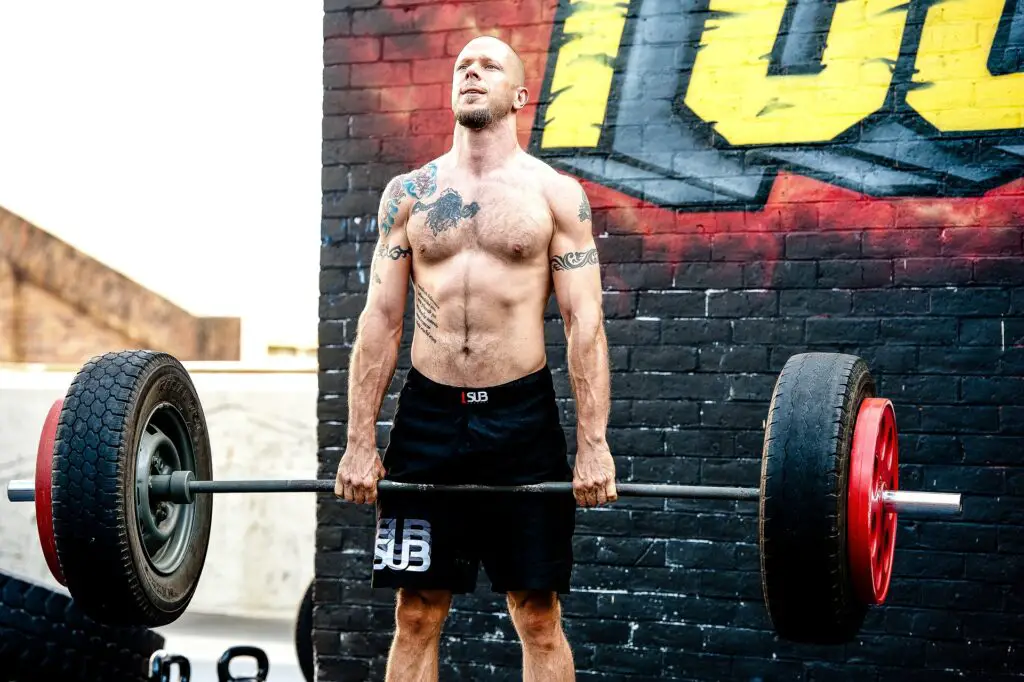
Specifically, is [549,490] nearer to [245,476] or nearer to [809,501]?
[809,501]

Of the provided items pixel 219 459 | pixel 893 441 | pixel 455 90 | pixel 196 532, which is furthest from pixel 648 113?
pixel 219 459

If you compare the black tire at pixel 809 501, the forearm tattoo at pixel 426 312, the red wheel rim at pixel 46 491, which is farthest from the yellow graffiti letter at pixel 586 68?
the red wheel rim at pixel 46 491

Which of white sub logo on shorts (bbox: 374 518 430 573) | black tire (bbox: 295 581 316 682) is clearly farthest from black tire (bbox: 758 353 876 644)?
black tire (bbox: 295 581 316 682)

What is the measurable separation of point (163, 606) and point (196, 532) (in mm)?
316

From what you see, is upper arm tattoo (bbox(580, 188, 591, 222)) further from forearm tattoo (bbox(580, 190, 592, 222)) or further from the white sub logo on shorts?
the white sub logo on shorts

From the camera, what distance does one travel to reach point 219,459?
5652 mm

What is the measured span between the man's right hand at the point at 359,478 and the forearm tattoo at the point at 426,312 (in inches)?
12.5

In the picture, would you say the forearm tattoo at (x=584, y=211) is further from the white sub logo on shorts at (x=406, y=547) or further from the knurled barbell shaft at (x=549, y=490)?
the white sub logo on shorts at (x=406, y=547)

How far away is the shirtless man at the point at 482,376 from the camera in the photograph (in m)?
2.87

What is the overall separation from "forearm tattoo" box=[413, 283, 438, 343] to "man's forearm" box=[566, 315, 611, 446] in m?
0.33

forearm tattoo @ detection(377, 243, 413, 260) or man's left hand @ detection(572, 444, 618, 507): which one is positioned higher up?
forearm tattoo @ detection(377, 243, 413, 260)

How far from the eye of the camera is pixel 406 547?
2.92 m

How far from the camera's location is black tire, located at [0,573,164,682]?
377cm

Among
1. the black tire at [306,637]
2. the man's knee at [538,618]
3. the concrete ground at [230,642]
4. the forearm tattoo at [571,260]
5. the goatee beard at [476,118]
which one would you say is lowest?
the concrete ground at [230,642]
